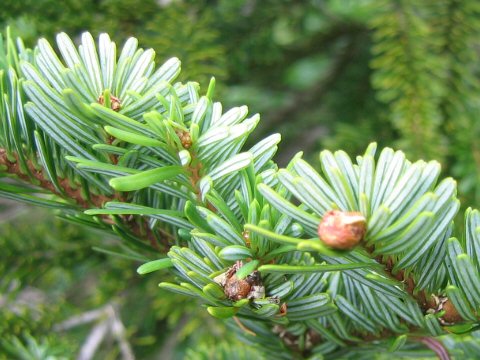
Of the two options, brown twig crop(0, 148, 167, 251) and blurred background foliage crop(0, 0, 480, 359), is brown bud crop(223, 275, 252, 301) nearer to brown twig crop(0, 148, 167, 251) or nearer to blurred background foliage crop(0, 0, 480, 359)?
brown twig crop(0, 148, 167, 251)

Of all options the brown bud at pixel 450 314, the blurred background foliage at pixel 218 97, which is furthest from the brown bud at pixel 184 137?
the blurred background foliage at pixel 218 97

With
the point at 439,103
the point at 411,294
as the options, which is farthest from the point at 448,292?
the point at 439,103

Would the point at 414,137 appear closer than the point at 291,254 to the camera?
No

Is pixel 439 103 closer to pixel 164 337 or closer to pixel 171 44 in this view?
pixel 171 44

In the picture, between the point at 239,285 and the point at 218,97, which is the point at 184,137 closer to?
the point at 239,285

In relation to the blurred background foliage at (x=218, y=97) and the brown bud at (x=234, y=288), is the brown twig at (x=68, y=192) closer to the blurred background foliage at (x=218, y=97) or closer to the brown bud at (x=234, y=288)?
the brown bud at (x=234, y=288)

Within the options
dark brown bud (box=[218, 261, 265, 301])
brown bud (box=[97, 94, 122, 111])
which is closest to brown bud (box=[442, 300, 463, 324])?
dark brown bud (box=[218, 261, 265, 301])
